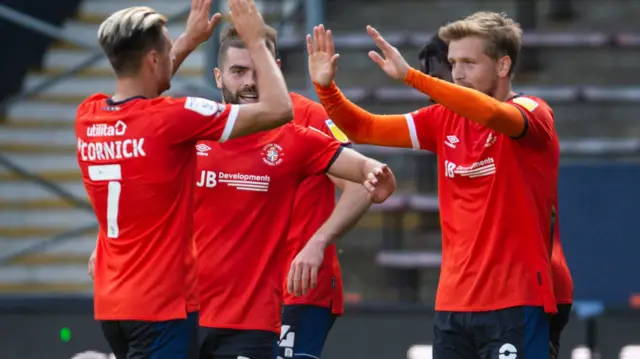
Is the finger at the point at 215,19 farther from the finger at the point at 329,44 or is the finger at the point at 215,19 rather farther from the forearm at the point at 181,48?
the finger at the point at 329,44

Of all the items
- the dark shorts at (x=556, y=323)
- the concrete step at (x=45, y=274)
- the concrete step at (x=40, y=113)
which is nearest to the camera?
the dark shorts at (x=556, y=323)

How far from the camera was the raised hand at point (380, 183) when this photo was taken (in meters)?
4.94

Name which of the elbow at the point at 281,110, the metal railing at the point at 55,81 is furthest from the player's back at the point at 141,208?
the metal railing at the point at 55,81

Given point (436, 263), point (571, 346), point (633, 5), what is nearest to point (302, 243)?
point (571, 346)

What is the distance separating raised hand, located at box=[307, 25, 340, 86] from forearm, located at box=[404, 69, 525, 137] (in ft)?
1.55

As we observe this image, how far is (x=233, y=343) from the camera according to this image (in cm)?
513

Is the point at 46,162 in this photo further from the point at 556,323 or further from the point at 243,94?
the point at 556,323

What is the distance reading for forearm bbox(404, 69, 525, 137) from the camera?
4938mm

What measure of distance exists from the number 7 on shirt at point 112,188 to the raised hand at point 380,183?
1022mm

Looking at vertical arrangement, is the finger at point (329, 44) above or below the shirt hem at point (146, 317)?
above

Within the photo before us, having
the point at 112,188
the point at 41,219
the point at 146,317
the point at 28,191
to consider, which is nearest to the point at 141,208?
the point at 112,188

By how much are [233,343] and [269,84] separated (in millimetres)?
1217

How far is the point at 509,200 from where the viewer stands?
204 inches

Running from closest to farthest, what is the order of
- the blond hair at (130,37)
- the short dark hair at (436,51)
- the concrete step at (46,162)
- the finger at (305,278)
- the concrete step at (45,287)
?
the blond hair at (130,37) < the finger at (305,278) < the short dark hair at (436,51) < the concrete step at (45,287) < the concrete step at (46,162)
